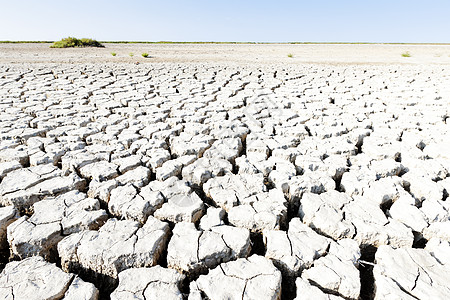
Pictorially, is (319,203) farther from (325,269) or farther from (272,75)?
(272,75)

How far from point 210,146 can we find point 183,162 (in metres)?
0.38

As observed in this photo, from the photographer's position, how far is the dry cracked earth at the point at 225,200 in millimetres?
1158

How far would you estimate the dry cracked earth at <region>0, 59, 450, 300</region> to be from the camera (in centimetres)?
116

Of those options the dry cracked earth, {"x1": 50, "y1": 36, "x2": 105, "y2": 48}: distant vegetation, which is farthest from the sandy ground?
the dry cracked earth

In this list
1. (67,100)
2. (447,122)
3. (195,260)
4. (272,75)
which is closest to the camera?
(195,260)

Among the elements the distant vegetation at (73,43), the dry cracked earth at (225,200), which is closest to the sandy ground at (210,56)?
the distant vegetation at (73,43)

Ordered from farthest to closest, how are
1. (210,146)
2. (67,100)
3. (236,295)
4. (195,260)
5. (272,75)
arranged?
(272,75) → (67,100) → (210,146) → (195,260) → (236,295)

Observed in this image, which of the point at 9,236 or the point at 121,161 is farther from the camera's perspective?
the point at 121,161

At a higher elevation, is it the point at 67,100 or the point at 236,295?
the point at 67,100

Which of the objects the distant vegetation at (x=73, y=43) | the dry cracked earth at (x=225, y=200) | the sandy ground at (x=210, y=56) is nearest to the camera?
the dry cracked earth at (x=225, y=200)

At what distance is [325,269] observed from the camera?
1174mm

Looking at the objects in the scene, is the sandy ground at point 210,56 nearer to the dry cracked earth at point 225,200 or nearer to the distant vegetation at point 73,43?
the distant vegetation at point 73,43

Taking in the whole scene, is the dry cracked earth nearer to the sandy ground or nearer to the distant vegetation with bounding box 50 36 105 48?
the sandy ground

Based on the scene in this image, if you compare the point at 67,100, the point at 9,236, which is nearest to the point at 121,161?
the point at 9,236
